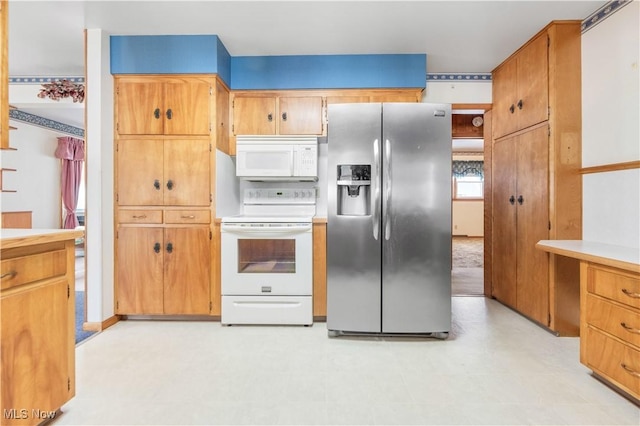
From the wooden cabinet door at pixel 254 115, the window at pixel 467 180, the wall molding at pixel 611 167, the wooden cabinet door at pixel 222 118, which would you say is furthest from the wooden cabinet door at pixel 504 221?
the window at pixel 467 180

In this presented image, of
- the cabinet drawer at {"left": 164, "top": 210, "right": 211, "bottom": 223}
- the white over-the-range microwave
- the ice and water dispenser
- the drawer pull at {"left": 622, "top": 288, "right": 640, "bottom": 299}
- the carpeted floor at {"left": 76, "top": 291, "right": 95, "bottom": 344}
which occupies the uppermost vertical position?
the white over-the-range microwave

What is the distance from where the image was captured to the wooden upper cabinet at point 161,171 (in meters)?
2.81

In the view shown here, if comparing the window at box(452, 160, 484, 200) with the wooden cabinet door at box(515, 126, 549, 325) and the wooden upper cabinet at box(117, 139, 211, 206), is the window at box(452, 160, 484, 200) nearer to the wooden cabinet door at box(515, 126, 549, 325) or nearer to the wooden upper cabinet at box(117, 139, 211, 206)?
the wooden cabinet door at box(515, 126, 549, 325)

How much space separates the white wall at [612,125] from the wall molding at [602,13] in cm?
3

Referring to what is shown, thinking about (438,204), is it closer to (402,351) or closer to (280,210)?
(402,351)

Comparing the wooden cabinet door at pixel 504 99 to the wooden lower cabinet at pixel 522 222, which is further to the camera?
the wooden cabinet door at pixel 504 99

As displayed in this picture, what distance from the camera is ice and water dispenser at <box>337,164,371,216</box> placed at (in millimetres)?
2508

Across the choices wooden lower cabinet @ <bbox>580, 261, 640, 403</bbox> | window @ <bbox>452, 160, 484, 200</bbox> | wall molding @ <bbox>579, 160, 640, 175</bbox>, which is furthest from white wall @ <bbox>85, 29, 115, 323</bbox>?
window @ <bbox>452, 160, 484, 200</bbox>

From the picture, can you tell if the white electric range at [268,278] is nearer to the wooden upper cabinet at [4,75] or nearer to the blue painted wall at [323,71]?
the blue painted wall at [323,71]

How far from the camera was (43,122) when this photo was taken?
5.52 meters

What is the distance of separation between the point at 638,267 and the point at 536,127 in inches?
64.7

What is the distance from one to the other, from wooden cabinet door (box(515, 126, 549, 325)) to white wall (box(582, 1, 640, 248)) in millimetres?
276

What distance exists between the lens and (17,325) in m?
1.25

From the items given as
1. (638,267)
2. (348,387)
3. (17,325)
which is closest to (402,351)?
(348,387)
